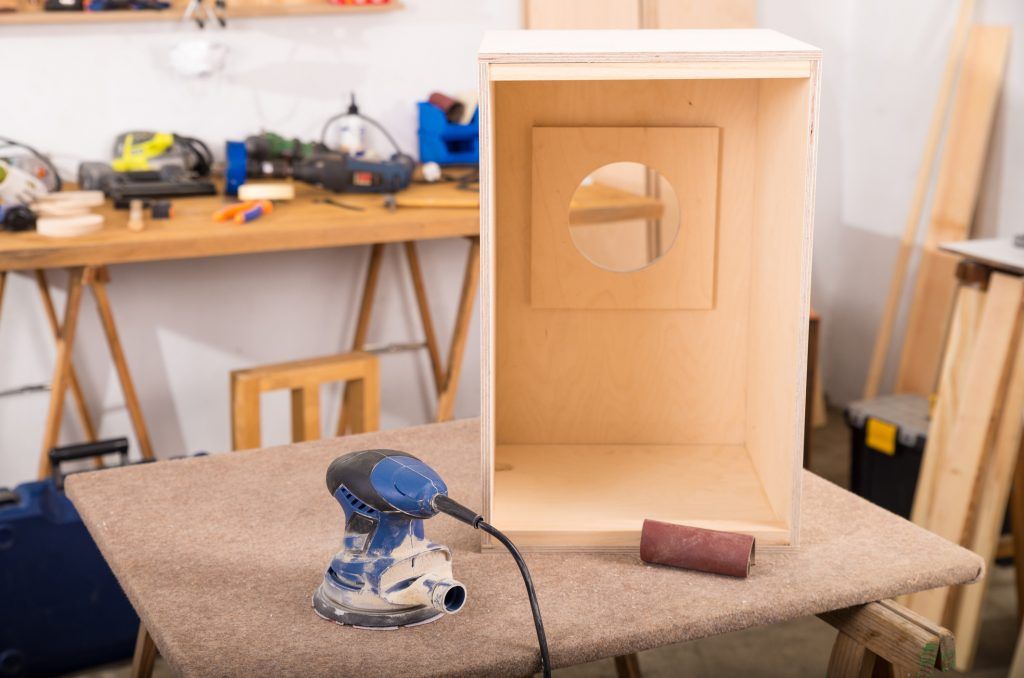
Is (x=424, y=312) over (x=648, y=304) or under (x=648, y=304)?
under

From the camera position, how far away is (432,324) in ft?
10.9

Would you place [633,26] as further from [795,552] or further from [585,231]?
[795,552]

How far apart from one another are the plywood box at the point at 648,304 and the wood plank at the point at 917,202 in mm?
2011

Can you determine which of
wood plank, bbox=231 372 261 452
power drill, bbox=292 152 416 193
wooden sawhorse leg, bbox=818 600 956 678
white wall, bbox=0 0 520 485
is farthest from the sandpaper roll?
white wall, bbox=0 0 520 485

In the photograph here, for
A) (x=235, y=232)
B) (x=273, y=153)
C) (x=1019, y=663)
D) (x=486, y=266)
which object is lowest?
(x=1019, y=663)

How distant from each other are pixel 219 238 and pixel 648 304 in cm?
123

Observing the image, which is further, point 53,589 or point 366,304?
point 366,304

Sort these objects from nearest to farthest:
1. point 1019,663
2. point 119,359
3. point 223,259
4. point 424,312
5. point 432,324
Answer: point 1019,663
point 119,359
point 223,259
point 424,312
point 432,324

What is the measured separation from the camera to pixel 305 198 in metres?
2.81

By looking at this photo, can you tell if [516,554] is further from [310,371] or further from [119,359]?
[119,359]

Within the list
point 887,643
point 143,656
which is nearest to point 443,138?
point 143,656

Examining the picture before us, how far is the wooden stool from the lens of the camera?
2.54m

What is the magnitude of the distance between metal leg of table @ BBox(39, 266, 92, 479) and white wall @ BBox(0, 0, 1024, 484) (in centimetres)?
33

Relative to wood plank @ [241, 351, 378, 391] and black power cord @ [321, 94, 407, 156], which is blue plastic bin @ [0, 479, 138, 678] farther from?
black power cord @ [321, 94, 407, 156]
